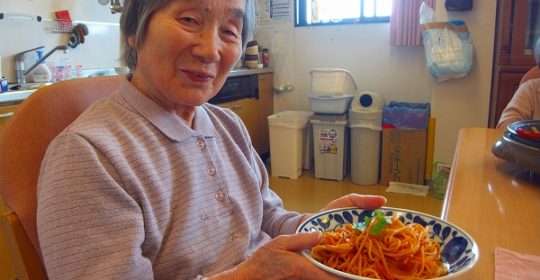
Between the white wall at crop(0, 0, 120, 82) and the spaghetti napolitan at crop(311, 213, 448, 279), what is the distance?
249cm

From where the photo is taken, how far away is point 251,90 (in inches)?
142

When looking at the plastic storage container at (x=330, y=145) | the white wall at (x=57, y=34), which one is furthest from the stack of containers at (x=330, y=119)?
the white wall at (x=57, y=34)

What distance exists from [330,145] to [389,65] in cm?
91

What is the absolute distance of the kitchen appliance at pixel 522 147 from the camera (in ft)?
3.12

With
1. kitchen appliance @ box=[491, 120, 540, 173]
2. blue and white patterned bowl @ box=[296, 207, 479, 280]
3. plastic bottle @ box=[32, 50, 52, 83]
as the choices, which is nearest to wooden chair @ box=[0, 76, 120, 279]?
blue and white patterned bowl @ box=[296, 207, 479, 280]

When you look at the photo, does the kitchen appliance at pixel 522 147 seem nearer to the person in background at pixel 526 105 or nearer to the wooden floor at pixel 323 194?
the person in background at pixel 526 105

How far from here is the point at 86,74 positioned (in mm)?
2816

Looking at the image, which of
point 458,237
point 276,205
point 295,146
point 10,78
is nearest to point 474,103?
point 295,146

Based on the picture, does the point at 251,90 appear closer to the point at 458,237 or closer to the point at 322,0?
Result: the point at 322,0

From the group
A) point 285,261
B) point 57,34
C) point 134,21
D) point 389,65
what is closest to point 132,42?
point 134,21

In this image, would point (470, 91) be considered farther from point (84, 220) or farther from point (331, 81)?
point (84, 220)

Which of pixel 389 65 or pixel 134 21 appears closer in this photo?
pixel 134 21

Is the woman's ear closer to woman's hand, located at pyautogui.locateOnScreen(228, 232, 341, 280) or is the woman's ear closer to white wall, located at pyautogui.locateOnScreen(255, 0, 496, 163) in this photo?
woman's hand, located at pyautogui.locateOnScreen(228, 232, 341, 280)

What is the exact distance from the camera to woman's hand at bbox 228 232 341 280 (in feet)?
2.01
